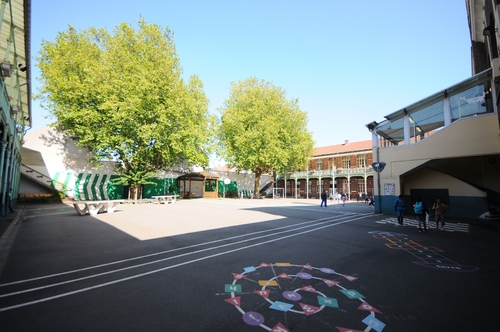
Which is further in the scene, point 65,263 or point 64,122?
point 64,122

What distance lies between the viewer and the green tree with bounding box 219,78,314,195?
3300 cm

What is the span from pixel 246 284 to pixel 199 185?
34.5m

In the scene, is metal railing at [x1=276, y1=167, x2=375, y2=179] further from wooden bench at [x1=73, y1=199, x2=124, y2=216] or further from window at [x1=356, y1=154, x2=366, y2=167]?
wooden bench at [x1=73, y1=199, x2=124, y2=216]

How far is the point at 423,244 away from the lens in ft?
25.9

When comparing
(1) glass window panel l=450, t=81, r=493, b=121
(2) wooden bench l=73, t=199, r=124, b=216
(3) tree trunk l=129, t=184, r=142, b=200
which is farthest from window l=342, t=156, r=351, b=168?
(2) wooden bench l=73, t=199, r=124, b=216

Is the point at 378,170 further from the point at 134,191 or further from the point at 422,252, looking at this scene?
the point at 134,191

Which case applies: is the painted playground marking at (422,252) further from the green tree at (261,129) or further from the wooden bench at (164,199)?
the green tree at (261,129)

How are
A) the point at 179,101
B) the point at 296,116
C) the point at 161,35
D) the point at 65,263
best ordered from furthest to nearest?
the point at 296,116, the point at 161,35, the point at 179,101, the point at 65,263

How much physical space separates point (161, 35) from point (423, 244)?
98.5 ft

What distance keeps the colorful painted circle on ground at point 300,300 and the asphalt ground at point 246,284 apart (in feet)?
0.06

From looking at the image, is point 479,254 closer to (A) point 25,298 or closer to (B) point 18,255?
(A) point 25,298

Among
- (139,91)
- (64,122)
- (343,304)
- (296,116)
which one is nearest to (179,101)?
(139,91)

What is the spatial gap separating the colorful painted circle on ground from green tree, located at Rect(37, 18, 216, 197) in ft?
67.7

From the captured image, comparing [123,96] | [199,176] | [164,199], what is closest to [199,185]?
[199,176]
